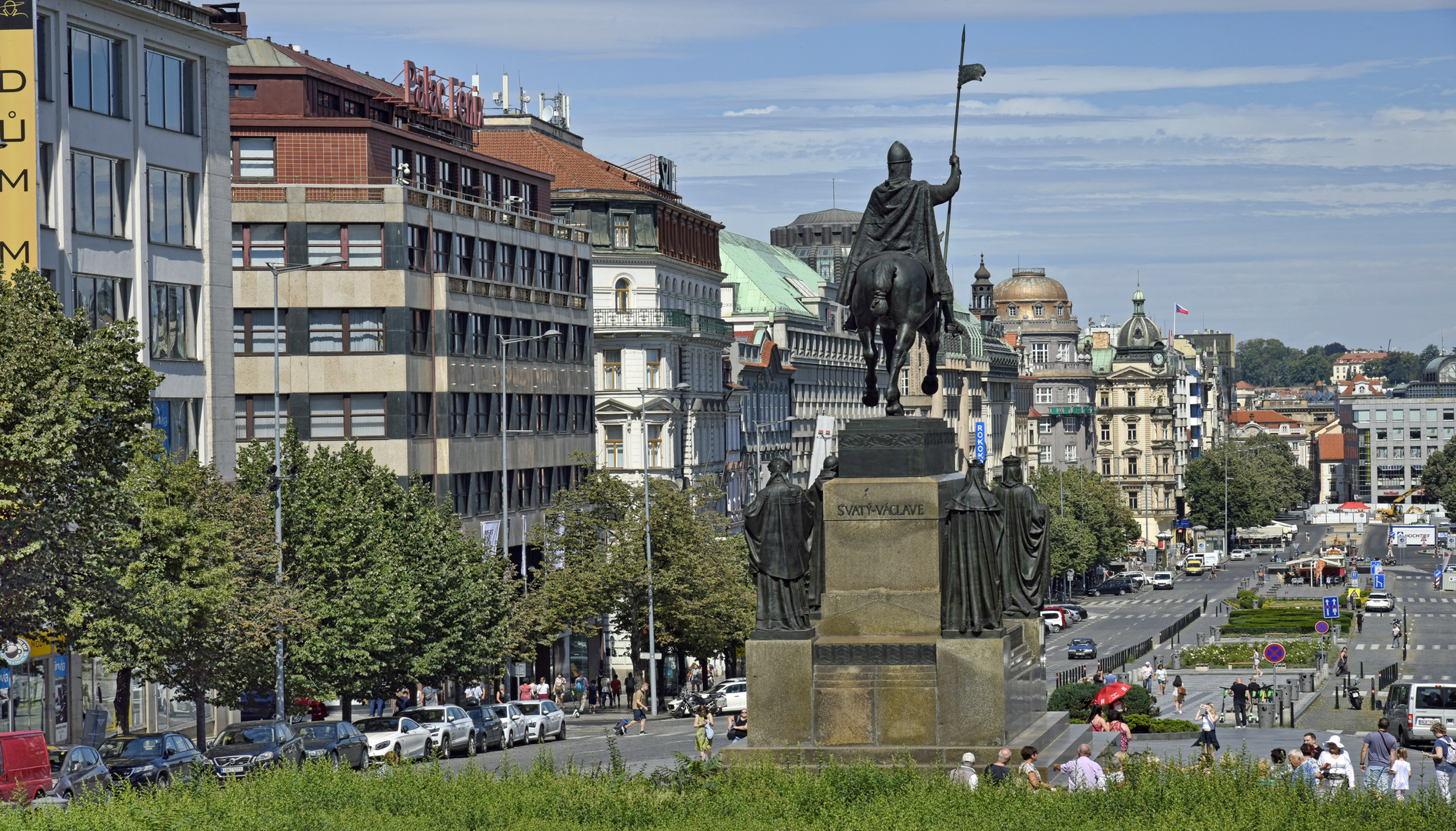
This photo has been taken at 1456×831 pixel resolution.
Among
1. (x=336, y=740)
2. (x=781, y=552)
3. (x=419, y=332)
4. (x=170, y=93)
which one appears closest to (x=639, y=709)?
(x=336, y=740)

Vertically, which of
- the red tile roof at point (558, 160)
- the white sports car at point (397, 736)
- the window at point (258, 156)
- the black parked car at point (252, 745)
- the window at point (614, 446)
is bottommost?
the white sports car at point (397, 736)

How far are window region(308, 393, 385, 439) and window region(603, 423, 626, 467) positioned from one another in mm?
29164

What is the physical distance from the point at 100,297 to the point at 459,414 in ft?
84.4

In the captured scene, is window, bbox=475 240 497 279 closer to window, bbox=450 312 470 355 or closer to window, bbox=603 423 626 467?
window, bbox=450 312 470 355

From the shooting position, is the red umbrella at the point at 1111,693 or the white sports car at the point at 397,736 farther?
the white sports car at the point at 397,736

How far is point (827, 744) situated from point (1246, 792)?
5646 millimetres

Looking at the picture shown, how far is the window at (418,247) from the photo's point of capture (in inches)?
3017

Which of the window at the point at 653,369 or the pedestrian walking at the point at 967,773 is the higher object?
the window at the point at 653,369

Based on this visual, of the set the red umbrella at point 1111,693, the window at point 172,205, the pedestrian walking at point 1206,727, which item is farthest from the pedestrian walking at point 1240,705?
the window at point 172,205

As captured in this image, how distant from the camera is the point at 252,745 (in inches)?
1677

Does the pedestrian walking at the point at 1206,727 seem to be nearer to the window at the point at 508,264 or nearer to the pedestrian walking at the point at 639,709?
the pedestrian walking at the point at 639,709

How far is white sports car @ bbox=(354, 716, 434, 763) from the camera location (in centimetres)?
4716

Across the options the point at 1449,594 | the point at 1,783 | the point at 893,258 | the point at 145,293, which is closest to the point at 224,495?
the point at 145,293

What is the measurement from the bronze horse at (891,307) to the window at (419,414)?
49.4m
